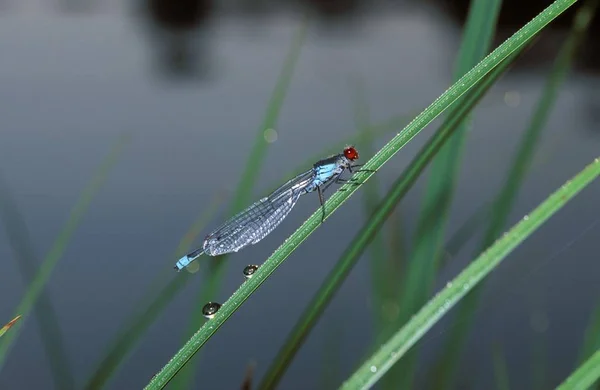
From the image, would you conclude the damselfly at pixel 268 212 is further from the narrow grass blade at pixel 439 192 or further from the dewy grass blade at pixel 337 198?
the dewy grass blade at pixel 337 198

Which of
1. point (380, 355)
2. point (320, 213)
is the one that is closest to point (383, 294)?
point (320, 213)

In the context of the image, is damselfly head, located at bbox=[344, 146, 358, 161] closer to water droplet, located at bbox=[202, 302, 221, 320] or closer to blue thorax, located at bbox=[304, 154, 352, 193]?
blue thorax, located at bbox=[304, 154, 352, 193]

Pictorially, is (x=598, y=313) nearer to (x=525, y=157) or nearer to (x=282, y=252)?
(x=525, y=157)

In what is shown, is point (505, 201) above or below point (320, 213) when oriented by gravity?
below

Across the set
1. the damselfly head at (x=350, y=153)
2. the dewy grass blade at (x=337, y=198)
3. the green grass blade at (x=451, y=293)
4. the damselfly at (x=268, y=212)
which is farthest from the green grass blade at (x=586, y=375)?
the damselfly head at (x=350, y=153)

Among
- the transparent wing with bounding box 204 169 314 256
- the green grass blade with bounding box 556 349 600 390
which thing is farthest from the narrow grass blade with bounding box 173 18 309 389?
the green grass blade with bounding box 556 349 600 390

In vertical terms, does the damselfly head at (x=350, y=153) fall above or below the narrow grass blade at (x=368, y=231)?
above

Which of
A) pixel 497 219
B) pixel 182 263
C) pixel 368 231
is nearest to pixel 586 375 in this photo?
pixel 368 231
